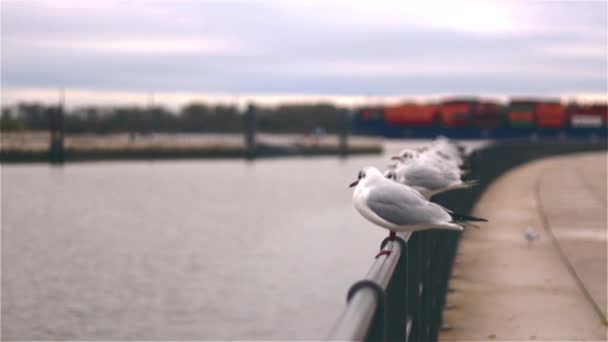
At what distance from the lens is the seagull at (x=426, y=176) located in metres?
7.31

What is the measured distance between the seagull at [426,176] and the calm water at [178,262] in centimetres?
1101

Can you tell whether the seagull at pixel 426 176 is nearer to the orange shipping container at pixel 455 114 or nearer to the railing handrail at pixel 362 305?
the railing handrail at pixel 362 305

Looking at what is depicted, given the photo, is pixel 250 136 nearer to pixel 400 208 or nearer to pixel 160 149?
pixel 160 149

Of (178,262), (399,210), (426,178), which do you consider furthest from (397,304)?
(178,262)

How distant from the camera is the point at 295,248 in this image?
31.7 metres

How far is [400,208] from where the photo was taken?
5.32 meters

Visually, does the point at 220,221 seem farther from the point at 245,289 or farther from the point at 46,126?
the point at 46,126

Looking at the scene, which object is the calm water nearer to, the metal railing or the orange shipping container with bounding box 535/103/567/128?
the metal railing

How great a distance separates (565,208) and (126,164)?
8111cm

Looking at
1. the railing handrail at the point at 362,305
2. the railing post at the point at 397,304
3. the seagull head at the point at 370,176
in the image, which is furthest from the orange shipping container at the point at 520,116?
the railing handrail at the point at 362,305

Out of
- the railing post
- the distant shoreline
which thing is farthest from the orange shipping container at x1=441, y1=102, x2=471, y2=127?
the railing post

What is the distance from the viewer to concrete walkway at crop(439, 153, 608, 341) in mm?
8477

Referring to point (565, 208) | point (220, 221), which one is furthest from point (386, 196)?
point (220, 221)

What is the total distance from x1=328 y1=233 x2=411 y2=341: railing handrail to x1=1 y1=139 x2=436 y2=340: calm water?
48.3ft
